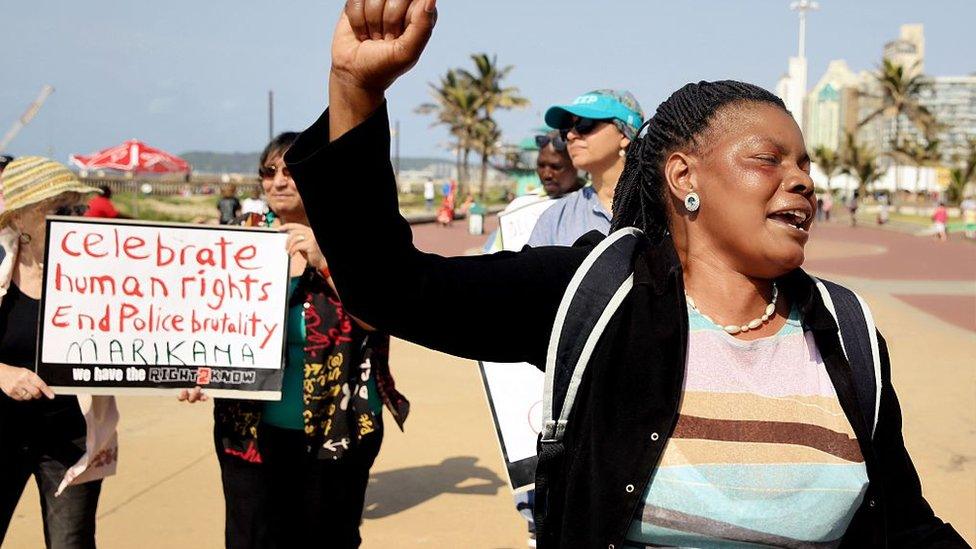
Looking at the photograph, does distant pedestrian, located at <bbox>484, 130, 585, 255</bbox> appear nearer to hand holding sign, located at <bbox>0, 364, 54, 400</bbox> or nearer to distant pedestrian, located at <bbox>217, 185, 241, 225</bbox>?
hand holding sign, located at <bbox>0, 364, 54, 400</bbox>

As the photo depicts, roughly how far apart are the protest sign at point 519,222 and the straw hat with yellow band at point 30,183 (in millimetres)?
1717

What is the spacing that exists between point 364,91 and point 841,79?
201039mm

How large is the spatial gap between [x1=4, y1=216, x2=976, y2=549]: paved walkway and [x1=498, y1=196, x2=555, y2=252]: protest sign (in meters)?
1.76

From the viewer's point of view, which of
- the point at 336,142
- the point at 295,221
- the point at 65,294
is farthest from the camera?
the point at 295,221

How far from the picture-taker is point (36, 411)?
12.5ft

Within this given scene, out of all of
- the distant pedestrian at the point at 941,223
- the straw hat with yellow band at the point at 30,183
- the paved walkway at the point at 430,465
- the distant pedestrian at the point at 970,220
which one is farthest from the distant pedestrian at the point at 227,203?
the distant pedestrian at the point at 970,220

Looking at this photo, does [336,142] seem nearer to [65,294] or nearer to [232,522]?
[232,522]

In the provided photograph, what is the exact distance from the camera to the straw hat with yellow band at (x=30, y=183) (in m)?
3.85

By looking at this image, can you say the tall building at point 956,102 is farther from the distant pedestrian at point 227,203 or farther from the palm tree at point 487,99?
the distant pedestrian at point 227,203

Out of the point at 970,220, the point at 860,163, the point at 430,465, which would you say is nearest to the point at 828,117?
the point at 860,163

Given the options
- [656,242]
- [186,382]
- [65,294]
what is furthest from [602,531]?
[65,294]

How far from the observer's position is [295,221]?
4129 millimetres

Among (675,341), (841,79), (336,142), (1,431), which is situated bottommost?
(1,431)

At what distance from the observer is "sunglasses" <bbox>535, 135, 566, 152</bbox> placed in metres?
5.24
